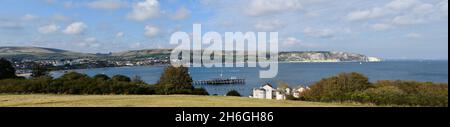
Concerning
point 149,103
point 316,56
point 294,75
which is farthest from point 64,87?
point 316,56

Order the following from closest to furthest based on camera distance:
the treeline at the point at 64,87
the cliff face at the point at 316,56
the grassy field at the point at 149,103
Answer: the grassy field at the point at 149,103 → the treeline at the point at 64,87 → the cliff face at the point at 316,56

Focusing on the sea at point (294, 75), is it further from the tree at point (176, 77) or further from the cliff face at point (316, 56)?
the cliff face at point (316, 56)

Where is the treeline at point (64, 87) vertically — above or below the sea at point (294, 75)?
above

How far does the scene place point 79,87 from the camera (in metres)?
17.4

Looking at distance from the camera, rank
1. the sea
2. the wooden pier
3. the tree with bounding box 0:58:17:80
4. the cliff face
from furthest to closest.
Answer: the cliff face → the wooden pier → the sea → the tree with bounding box 0:58:17:80

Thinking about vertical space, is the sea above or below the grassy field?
below

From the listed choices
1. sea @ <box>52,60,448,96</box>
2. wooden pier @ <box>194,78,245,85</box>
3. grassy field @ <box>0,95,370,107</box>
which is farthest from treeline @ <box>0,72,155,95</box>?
wooden pier @ <box>194,78,245,85</box>

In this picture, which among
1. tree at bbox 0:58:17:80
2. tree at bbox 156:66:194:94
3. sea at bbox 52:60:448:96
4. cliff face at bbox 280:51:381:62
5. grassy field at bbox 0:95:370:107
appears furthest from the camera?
cliff face at bbox 280:51:381:62

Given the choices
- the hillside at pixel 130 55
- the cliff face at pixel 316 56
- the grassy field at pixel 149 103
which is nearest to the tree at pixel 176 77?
the grassy field at pixel 149 103

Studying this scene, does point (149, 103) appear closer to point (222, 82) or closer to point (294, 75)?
point (222, 82)

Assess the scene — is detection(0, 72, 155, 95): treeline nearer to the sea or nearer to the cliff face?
the sea

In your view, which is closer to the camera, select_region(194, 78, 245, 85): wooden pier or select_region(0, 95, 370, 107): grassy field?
select_region(0, 95, 370, 107): grassy field
